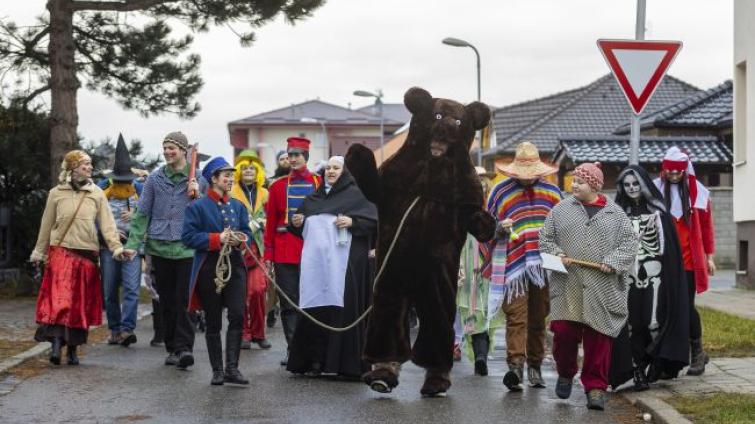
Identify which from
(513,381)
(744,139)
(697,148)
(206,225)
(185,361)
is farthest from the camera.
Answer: (697,148)

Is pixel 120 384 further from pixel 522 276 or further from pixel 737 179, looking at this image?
pixel 737 179

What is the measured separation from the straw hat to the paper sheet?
1.43 m

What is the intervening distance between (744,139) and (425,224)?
54.8 feet

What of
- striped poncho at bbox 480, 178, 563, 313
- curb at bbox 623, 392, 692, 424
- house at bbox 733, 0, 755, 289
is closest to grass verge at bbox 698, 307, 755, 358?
striped poncho at bbox 480, 178, 563, 313

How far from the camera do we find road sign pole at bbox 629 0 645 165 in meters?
10.9

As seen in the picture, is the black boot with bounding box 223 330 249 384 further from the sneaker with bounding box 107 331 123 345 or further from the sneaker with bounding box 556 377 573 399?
the sneaker with bounding box 107 331 123 345

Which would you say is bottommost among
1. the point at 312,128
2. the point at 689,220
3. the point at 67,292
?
the point at 67,292

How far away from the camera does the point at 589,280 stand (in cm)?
988

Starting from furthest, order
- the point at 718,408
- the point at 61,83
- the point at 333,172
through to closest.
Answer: the point at 61,83, the point at 333,172, the point at 718,408

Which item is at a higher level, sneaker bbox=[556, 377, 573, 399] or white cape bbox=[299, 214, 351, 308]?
white cape bbox=[299, 214, 351, 308]

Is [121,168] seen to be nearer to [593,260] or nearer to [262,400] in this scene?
[262,400]

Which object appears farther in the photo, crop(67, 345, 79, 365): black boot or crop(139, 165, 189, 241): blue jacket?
crop(139, 165, 189, 241): blue jacket

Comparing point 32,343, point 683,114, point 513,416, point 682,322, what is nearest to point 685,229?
point 682,322

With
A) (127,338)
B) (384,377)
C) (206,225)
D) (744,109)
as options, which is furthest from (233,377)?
(744,109)
